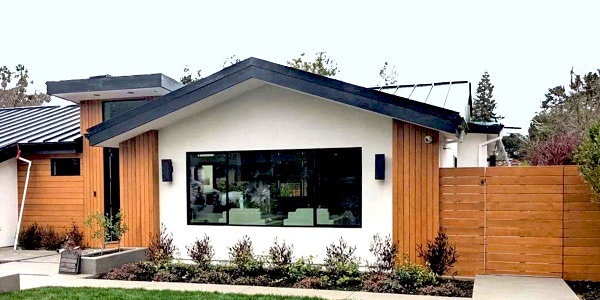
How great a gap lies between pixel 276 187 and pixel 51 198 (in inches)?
238

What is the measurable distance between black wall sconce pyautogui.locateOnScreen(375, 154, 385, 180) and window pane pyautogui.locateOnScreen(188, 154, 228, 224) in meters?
2.91

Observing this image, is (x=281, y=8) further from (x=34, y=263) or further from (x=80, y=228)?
(x=34, y=263)

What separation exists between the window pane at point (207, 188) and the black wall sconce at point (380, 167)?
2.91 metres

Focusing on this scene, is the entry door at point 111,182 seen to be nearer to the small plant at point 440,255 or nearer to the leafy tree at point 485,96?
the small plant at point 440,255

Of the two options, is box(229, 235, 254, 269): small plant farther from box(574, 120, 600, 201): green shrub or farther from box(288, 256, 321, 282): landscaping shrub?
box(574, 120, 600, 201): green shrub

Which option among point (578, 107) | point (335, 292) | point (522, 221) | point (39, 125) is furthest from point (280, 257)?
point (578, 107)

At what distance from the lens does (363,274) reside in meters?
8.18

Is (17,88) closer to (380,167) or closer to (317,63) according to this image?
(317,63)

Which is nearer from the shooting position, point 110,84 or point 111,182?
point 110,84

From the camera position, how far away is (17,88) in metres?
32.5

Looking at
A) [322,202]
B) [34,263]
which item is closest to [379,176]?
[322,202]

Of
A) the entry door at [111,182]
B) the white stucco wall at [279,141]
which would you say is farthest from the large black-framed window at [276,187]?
the entry door at [111,182]

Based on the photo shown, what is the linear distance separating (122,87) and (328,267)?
6023mm

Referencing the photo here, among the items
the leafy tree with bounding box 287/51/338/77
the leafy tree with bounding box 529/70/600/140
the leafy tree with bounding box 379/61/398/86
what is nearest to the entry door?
the leafy tree with bounding box 529/70/600/140
